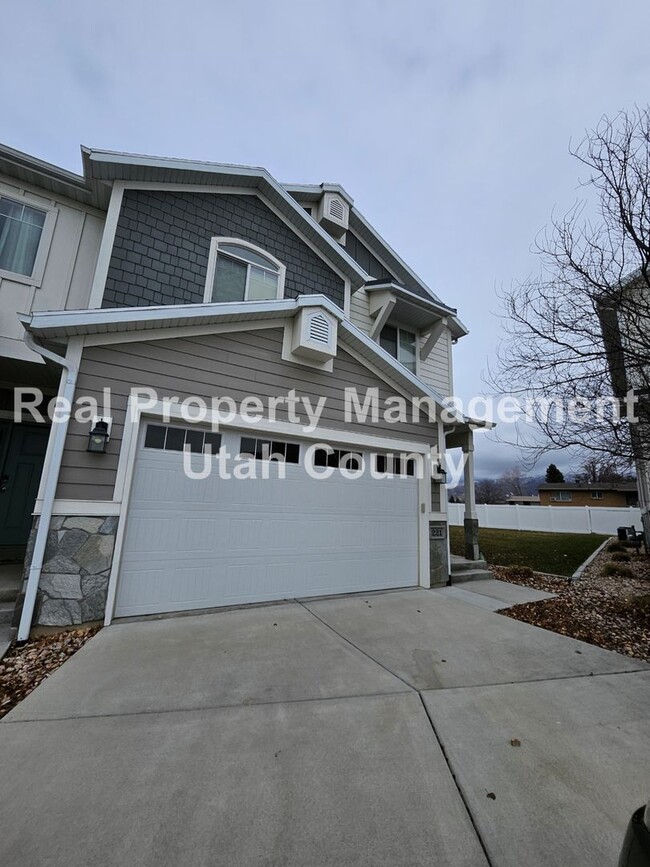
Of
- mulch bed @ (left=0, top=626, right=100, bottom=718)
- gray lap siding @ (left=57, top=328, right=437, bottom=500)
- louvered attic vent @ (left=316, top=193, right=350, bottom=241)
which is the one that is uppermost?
louvered attic vent @ (left=316, top=193, right=350, bottom=241)

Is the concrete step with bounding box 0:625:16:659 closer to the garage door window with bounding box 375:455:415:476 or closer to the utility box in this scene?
the garage door window with bounding box 375:455:415:476

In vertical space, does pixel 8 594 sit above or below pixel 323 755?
above

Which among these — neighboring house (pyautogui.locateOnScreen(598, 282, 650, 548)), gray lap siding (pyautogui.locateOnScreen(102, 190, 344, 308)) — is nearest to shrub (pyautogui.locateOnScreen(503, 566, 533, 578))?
neighboring house (pyautogui.locateOnScreen(598, 282, 650, 548))

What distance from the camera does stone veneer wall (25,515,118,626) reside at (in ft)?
12.5

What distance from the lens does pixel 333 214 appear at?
8445mm

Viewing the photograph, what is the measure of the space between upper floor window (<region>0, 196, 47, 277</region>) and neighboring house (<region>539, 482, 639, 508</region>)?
1203 inches

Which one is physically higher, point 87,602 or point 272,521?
point 272,521

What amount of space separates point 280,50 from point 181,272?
18.2ft

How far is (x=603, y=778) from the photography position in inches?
78.2

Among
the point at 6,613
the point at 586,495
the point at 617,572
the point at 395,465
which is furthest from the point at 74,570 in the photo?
the point at 586,495

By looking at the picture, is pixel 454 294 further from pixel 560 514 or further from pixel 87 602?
pixel 560 514

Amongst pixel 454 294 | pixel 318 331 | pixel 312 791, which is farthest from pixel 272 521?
pixel 454 294

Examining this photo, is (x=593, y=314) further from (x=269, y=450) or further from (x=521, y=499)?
(x=521, y=499)

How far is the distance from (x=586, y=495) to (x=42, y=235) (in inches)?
1416
